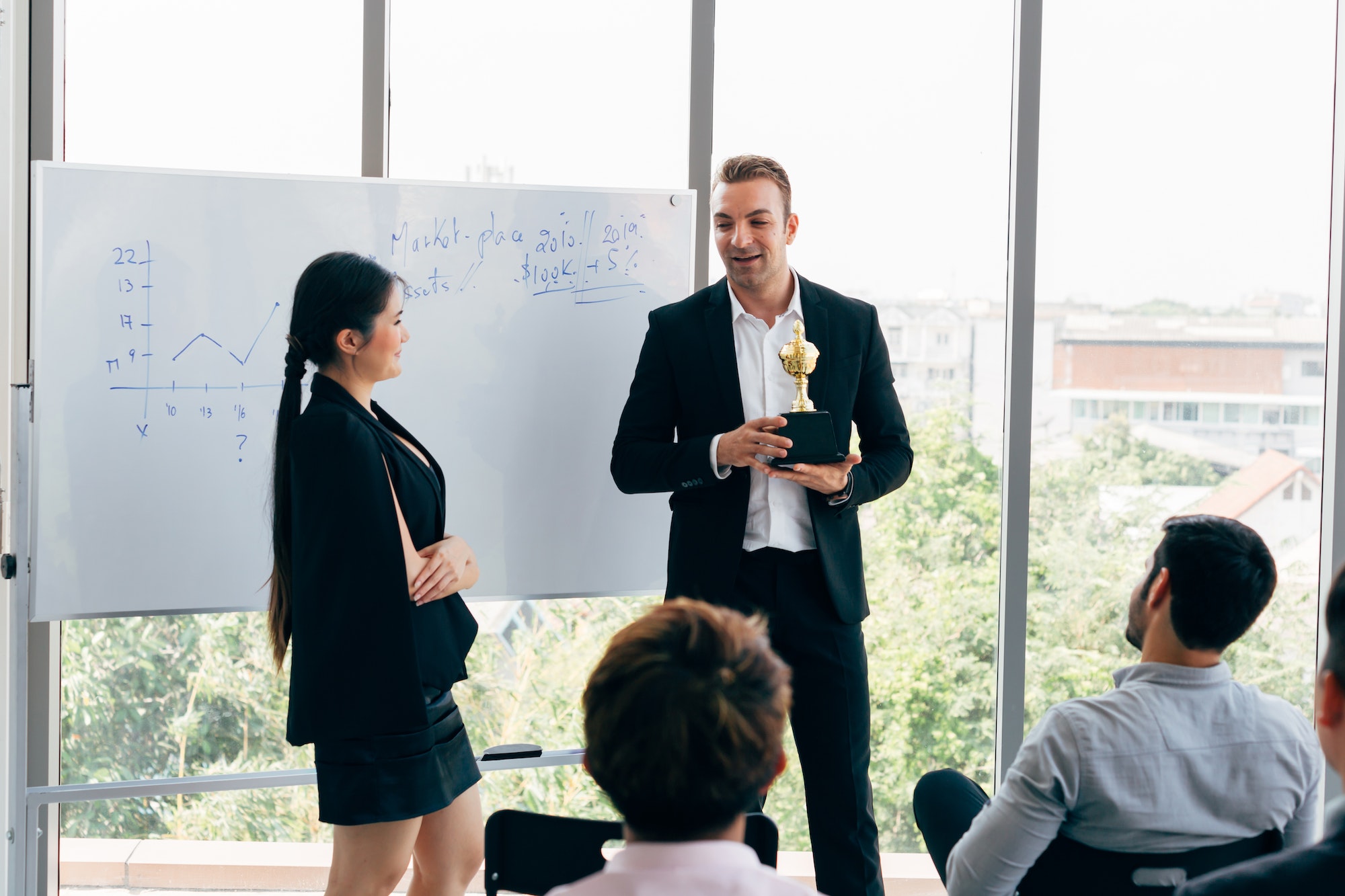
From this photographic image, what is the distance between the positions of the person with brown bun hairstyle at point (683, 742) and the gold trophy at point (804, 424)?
1132mm

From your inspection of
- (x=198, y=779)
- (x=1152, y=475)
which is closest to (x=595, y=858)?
(x=198, y=779)

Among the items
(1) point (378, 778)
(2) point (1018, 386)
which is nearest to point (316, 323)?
(1) point (378, 778)

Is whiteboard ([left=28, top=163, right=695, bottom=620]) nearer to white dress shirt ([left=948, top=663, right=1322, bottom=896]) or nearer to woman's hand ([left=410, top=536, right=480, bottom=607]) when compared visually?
woman's hand ([left=410, top=536, right=480, bottom=607])

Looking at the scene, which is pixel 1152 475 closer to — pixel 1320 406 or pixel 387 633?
pixel 1320 406

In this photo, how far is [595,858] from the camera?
1.31 m

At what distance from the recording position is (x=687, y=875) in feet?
2.81

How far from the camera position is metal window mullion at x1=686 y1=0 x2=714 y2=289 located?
268 centimetres

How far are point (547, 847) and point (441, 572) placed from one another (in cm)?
65

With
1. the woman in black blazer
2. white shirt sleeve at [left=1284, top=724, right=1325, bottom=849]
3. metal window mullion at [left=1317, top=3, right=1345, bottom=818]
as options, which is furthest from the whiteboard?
metal window mullion at [left=1317, top=3, right=1345, bottom=818]

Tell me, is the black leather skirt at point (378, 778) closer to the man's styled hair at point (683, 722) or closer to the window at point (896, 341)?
the man's styled hair at point (683, 722)

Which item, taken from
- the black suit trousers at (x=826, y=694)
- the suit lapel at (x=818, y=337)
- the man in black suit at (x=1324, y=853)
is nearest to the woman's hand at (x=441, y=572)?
the black suit trousers at (x=826, y=694)

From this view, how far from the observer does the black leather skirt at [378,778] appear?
5.39 ft

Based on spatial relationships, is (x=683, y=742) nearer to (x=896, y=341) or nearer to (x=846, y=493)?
(x=846, y=493)

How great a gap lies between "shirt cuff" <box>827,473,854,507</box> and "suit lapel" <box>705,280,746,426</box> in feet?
0.86
